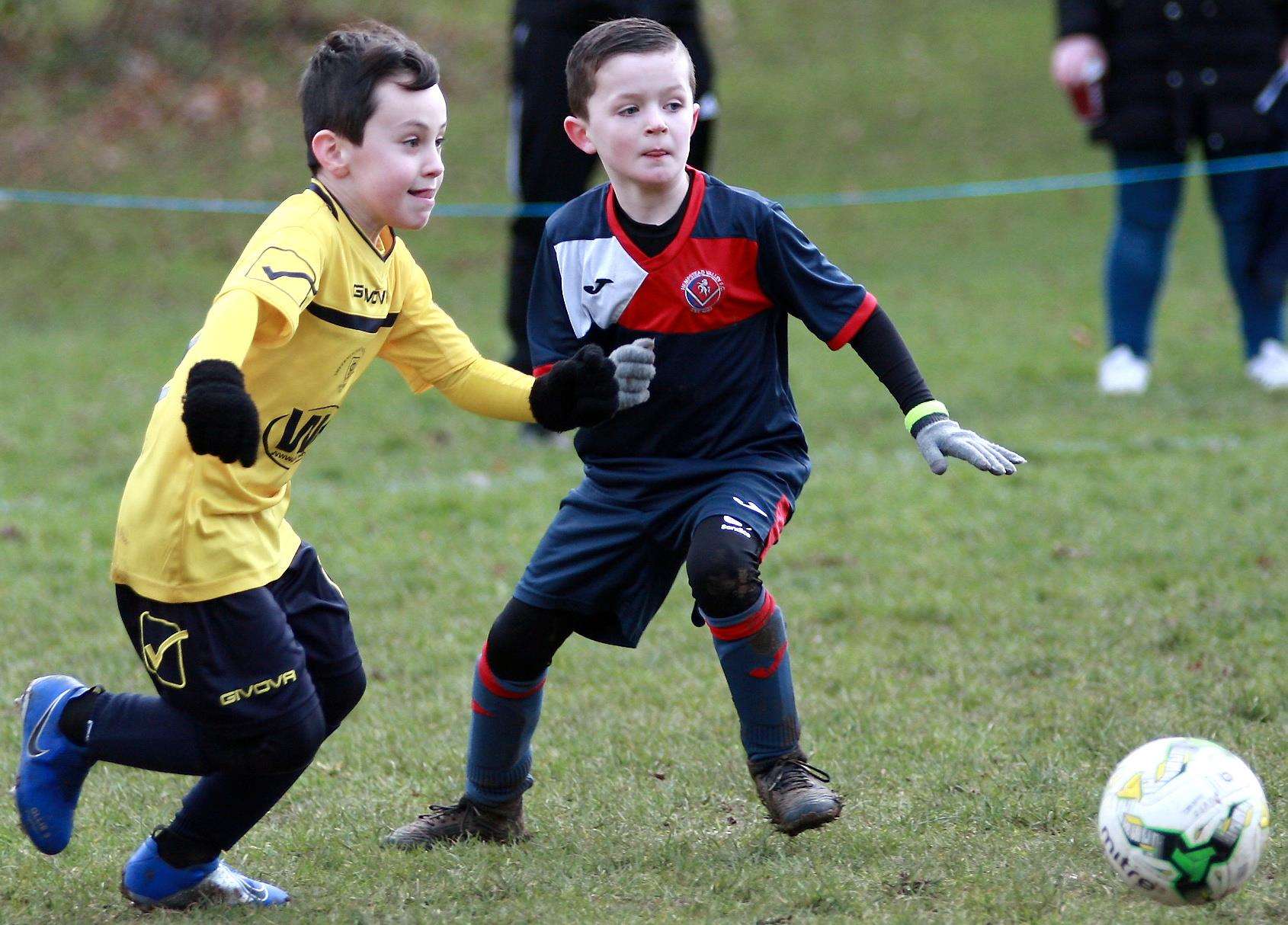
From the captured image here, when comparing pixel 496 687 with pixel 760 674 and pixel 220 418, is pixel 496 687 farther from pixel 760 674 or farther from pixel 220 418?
pixel 220 418

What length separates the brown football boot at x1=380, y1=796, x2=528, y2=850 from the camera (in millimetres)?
3635

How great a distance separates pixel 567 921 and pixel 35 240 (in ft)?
38.0

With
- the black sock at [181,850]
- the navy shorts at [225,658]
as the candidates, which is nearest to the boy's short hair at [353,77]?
the navy shorts at [225,658]

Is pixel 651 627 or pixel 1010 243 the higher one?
pixel 1010 243

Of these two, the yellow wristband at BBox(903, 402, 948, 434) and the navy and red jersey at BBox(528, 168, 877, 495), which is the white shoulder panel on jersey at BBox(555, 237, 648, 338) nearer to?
the navy and red jersey at BBox(528, 168, 877, 495)

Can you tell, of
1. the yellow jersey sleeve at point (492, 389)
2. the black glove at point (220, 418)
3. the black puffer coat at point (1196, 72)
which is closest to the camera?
the black glove at point (220, 418)

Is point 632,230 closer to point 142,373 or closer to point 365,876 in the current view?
point 365,876

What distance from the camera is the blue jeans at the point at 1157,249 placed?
805 centimetres

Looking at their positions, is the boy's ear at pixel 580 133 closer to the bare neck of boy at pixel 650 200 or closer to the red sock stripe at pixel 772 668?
the bare neck of boy at pixel 650 200

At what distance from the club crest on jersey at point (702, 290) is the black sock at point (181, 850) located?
5.03 feet

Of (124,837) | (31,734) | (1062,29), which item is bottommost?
(124,837)

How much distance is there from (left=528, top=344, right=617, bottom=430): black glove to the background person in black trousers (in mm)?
3784

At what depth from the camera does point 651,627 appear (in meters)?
5.32

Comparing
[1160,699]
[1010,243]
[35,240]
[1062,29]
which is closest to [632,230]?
[1160,699]
